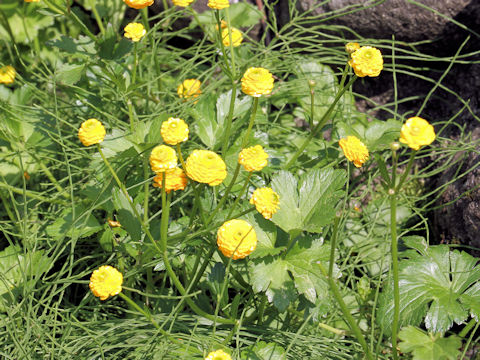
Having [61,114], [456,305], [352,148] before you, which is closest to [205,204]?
[352,148]

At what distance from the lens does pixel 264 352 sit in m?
1.02

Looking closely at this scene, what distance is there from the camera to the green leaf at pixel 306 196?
1.06m

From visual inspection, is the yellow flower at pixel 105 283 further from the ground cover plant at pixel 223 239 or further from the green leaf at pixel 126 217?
the green leaf at pixel 126 217

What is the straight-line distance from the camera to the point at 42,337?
1.07 m

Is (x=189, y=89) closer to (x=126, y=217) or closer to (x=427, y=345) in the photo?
(x=126, y=217)

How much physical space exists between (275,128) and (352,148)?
566mm

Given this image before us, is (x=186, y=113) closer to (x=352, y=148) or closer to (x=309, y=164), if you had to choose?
(x=309, y=164)

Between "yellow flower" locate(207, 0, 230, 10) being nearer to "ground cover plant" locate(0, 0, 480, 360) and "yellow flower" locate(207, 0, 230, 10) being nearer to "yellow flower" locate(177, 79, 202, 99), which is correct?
"ground cover plant" locate(0, 0, 480, 360)

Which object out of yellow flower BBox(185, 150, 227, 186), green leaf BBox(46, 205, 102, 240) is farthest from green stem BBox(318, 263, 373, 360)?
green leaf BBox(46, 205, 102, 240)

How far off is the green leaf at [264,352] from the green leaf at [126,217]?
343mm

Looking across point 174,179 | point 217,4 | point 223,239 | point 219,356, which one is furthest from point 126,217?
point 217,4

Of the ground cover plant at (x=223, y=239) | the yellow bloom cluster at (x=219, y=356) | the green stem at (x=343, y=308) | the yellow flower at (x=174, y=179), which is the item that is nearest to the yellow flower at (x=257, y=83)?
the ground cover plant at (x=223, y=239)

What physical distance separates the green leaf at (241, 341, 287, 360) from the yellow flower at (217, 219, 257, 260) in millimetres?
246

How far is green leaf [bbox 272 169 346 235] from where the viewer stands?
41.9 inches
